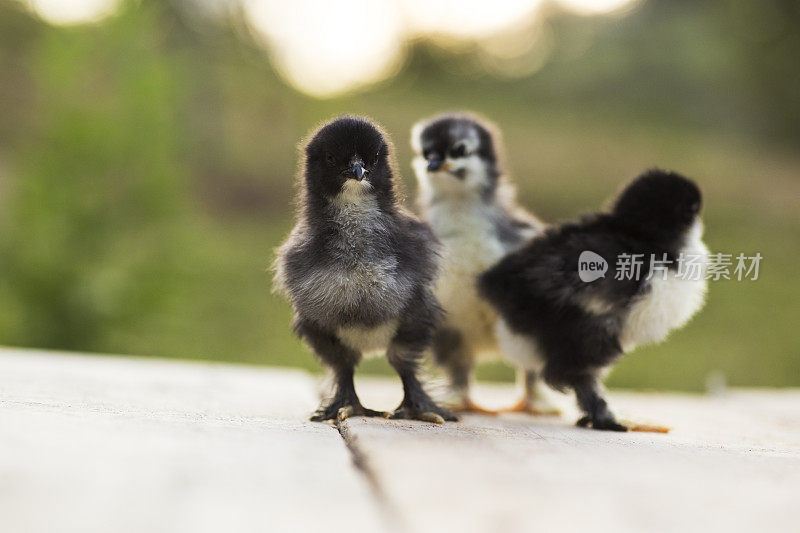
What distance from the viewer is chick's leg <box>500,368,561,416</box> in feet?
10.6

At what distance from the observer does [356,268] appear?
7.92ft

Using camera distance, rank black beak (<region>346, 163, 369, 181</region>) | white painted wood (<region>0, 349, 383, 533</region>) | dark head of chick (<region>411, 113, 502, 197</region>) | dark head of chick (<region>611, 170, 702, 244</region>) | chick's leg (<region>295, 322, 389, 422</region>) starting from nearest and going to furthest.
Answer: white painted wood (<region>0, 349, 383, 533</region>) < black beak (<region>346, 163, 369, 181</region>) < chick's leg (<region>295, 322, 389, 422</region>) < dark head of chick (<region>611, 170, 702, 244</region>) < dark head of chick (<region>411, 113, 502, 197</region>)

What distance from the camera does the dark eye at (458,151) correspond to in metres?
3.20

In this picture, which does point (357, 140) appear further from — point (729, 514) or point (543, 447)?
point (729, 514)

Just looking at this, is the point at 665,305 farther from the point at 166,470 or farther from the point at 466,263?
the point at 166,470

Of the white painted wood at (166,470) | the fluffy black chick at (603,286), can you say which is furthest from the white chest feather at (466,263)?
the white painted wood at (166,470)

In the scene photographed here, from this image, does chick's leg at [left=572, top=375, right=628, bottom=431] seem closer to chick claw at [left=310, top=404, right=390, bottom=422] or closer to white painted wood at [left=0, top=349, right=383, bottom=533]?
chick claw at [left=310, top=404, right=390, bottom=422]

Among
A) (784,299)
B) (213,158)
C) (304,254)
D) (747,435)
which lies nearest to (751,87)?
(784,299)

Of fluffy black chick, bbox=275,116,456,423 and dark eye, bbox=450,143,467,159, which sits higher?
dark eye, bbox=450,143,467,159

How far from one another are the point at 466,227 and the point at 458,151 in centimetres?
31

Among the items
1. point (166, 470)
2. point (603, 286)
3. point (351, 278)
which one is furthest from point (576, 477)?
point (603, 286)

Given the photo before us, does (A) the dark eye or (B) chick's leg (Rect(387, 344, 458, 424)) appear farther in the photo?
(A) the dark eye

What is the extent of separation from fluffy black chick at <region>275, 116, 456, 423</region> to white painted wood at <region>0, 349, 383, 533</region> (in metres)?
0.30

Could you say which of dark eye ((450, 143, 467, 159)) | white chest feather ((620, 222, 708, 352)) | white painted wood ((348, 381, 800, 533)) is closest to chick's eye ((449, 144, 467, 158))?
dark eye ((450, 143, 467, 159))
